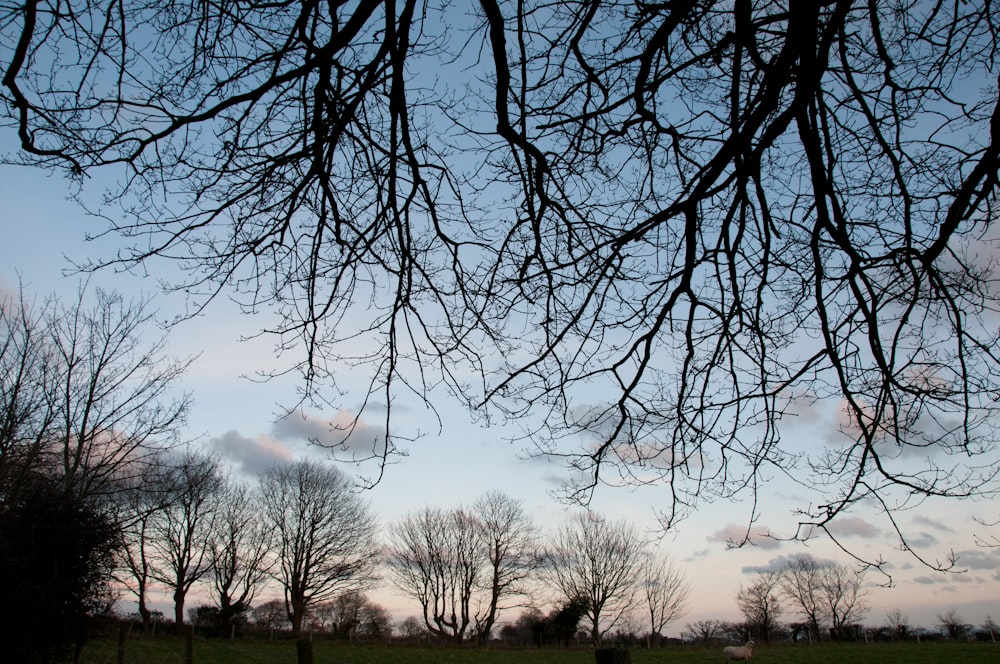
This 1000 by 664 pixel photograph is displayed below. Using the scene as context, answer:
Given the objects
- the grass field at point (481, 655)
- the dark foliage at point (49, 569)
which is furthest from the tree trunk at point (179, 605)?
the dark foliage at point (49, 569)

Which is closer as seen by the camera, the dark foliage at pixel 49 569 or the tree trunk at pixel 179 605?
the dark foliage at pixel 49 569

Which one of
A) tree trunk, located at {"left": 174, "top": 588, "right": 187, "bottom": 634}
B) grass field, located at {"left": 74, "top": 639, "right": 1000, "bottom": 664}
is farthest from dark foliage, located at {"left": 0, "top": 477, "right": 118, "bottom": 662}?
tree trunk, located at {"left": 174, "top": 588, "right": 187, "bottom": 634}

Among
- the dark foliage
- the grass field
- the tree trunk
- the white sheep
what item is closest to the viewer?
the dark foliage

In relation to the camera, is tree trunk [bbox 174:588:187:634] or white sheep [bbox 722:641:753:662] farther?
tree trunk [bbox 174:588:187:634]

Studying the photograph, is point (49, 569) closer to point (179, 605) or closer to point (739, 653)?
point (739, 653)

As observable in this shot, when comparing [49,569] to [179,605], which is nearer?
[49,569]

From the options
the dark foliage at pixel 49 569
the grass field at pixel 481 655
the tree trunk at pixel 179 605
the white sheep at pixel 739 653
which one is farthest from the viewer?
the tree trunk at pixel 179 605

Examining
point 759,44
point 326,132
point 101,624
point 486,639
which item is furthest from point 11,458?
point 486,639

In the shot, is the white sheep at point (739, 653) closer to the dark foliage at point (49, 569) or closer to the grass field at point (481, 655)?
the grass field at point (481, 655)

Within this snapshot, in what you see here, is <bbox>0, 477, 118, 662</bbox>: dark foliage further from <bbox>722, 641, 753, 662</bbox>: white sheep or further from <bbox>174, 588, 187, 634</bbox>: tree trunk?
<bbox>174, 588, 187, 634</bbox>: tree trunk

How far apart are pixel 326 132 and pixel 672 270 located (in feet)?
6.89

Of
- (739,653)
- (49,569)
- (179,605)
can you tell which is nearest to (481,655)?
(739,653)

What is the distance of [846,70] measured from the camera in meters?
3.31

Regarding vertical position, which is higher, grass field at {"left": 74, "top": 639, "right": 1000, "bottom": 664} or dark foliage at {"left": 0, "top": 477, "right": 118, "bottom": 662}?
dark foliage at {"left": 0, "top": 477, "right": 118, "bottom": 662}
